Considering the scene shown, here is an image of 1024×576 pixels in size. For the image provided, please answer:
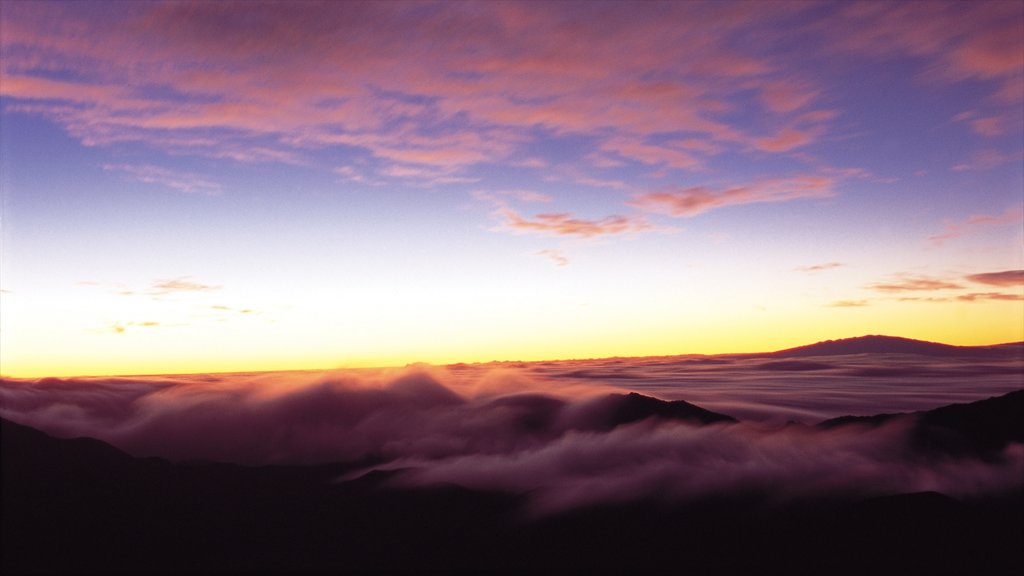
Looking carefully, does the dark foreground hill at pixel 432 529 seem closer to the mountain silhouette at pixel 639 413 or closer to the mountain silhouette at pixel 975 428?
the mountain silhouette at pixel 975 428

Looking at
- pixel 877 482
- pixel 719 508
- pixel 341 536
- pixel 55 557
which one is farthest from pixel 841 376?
pixel 55 557

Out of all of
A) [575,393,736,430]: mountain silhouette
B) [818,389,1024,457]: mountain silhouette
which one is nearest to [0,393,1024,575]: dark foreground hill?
[818,389,1024,457]: mountain silhouette

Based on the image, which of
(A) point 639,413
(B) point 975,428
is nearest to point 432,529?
(A) point 639,413

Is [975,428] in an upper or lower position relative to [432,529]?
upper

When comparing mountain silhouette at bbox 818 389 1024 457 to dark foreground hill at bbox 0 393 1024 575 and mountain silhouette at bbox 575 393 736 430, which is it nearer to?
dark foreground hill at bbox 0 393 1024 575

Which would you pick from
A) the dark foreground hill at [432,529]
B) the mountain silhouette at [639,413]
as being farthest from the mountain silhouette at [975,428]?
the mountain silhouette at [639,413]

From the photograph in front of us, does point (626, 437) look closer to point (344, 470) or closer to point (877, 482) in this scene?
point (877, 482)

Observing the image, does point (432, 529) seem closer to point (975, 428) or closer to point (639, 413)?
point (639, 413)

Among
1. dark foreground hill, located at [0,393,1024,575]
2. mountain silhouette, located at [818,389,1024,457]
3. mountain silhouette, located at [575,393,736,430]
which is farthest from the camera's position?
mountain silhouette, located at [575,393,736,430]
